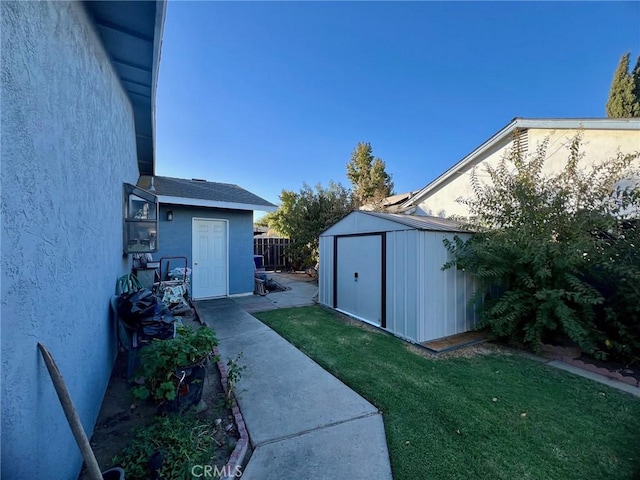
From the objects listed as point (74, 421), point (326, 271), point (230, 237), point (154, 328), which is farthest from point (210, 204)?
point (74, 421)

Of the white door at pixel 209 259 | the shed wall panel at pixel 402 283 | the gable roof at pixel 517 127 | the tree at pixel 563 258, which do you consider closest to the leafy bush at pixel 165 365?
the shed wall panel at pixel 402 283

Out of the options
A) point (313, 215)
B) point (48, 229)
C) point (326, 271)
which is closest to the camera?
point (48, 229)

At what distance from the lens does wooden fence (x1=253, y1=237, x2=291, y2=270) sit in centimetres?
1538

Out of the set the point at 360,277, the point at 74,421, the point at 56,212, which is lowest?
the point at 74,421

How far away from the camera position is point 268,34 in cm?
736

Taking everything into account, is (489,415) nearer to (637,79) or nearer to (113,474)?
(113,474)

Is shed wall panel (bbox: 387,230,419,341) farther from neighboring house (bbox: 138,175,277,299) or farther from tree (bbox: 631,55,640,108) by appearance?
tree (bbox: 631,55,640,108)

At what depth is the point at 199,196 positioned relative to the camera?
8.09 m

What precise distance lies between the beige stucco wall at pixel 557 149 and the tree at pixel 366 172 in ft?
35.4

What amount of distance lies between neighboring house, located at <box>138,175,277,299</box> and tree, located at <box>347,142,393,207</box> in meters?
12.5

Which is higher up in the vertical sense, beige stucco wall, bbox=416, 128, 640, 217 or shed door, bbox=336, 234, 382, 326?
beige stucco wall, bbox=416, 128, 640, 217

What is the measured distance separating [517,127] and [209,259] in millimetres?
9643

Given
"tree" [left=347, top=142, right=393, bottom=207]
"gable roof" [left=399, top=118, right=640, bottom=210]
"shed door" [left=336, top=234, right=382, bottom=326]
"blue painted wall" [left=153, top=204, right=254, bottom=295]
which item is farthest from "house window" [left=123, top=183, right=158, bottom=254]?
"tree" [left=347, top=142, right=393, bottom=207]

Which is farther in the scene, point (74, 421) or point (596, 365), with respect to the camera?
point (596, 365)
